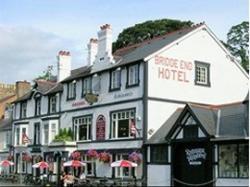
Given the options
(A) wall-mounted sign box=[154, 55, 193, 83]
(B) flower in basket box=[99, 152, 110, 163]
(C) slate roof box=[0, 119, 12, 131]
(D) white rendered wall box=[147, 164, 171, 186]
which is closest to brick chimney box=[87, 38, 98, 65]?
(A) wall-mounted sign box=[154, 55, 193, 83]

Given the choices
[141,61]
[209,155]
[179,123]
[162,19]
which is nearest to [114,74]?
[141,61]

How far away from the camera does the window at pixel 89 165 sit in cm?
4356

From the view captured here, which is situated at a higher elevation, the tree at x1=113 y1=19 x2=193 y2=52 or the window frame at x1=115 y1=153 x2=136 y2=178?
the tree at x1=113 y1=19 x2=193 y2=52

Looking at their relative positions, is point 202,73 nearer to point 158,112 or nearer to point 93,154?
point 158,112

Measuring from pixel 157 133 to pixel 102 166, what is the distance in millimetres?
5887

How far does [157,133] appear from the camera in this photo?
38.7 metres

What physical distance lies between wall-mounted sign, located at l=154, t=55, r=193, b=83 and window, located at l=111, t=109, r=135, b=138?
3424mm

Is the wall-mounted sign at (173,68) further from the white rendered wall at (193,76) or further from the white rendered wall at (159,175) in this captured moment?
the white rendered wall at (159,175)

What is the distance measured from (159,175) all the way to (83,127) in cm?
1071

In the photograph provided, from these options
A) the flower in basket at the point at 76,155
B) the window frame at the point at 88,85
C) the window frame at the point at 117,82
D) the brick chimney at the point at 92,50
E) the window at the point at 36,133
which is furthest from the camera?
the window at the point at 36,133

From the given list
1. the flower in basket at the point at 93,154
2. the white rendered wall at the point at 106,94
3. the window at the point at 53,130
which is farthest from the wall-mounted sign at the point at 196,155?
the window at the point at 53,130

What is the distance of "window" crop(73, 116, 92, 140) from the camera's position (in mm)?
44812

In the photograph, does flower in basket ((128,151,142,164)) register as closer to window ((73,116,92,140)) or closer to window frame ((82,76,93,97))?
window ((73,116,92,140))

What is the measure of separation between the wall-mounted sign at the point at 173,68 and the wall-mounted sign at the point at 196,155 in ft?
23.1
